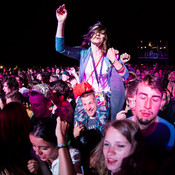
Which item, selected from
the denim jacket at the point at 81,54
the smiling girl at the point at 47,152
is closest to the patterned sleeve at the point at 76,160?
the smiling girl at the point at 47,152

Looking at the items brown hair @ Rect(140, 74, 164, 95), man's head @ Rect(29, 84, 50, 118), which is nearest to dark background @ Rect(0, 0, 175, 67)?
man's head @ Rect(29, 84, 50, 118)

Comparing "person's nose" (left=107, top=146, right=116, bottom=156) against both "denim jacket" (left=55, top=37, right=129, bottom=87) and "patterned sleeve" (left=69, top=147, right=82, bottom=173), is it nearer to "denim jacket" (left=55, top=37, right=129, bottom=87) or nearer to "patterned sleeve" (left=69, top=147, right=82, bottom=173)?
"patterned sleeve" (left=69, top=147, right=82, bottom=173)

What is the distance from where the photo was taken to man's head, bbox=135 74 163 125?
5.86 feet

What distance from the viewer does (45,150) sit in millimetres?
1915

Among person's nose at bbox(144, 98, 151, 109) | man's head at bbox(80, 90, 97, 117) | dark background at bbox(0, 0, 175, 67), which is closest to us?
person's nose at bbox(144, 98, 151, 109)

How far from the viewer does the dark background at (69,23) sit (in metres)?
14.5

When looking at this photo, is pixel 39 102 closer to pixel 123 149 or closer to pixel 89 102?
pixel 89 102

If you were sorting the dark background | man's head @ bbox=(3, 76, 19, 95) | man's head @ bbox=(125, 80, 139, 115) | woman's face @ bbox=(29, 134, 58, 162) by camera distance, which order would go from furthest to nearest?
the dark background → man's head @ bbox=(3, 76, 19, 95) → man's head @ bbox=(125, 80, 139, 115) → woman's face @ bbox=(29, 134, 58, 162)

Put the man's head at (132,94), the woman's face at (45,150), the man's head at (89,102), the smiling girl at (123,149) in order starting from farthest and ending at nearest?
1. the man's head at (89,102)
2. the man's head at (132,94)
3. the woman's face at (45,150)
4. the smiling girl at (123,149)

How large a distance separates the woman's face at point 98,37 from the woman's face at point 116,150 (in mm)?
1224

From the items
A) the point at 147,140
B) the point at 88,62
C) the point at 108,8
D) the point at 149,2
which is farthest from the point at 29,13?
the point at 147,140

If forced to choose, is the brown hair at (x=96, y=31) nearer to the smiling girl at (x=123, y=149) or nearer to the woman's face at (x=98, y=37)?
the woman's face at (x=98, y=37)

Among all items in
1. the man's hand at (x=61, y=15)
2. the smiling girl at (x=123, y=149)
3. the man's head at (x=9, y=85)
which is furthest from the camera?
the man's head at (x=9, y=85)

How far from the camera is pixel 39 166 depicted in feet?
6.15
